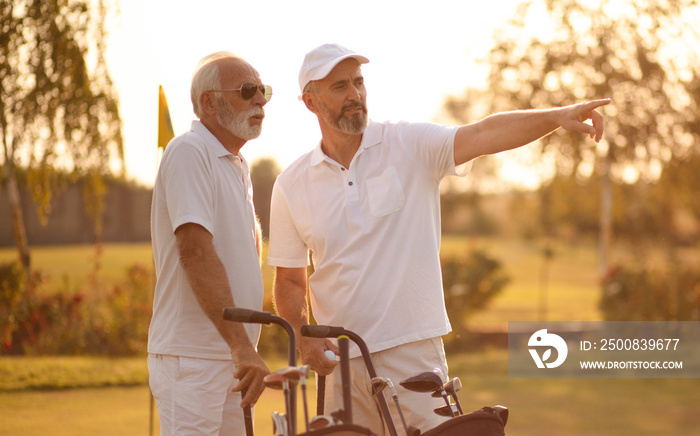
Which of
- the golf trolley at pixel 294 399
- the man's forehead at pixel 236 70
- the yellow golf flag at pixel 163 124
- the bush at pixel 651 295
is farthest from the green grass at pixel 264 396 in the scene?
the golf trolley at pixel 294 399

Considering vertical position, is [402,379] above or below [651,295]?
above

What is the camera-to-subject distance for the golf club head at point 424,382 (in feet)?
8.13

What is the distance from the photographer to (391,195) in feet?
9.96

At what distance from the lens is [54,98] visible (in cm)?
815

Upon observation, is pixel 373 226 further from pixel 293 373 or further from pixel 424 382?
pixel 293 373

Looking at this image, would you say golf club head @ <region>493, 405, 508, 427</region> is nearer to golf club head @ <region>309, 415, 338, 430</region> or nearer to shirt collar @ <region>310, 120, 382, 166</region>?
golf club head @ <region>309, 415, 338, 430</region>

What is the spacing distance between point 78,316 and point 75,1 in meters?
3.55

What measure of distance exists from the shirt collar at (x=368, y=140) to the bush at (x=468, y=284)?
853 cm

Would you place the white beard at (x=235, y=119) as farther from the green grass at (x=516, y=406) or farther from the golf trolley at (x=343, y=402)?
the green grass at (x=516, y=406)

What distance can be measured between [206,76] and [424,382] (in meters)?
1.33

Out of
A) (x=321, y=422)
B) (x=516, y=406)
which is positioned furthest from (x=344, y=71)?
(x=516, y=406)

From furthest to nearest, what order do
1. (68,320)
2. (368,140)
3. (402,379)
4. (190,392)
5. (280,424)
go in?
(68,320) → (368,140) → (402,379) → (190,392) → (280,424)

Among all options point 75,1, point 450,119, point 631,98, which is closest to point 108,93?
point 75,1

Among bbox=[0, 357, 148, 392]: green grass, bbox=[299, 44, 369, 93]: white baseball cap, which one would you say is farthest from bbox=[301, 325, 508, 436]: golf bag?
bbox=[0, 357, 148, 392]: green grass
